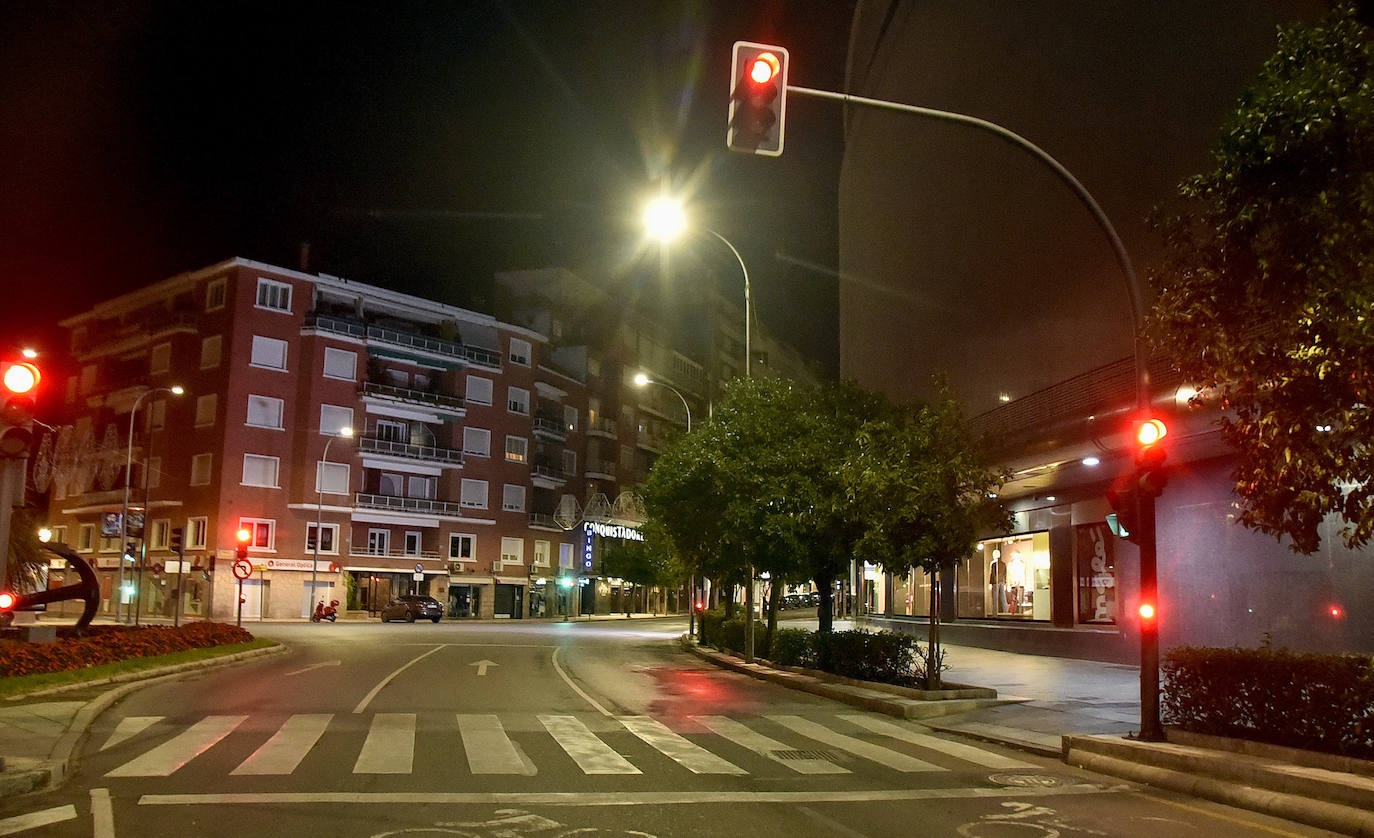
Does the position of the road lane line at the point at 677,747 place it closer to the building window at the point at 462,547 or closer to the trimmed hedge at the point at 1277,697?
the trimmed hedge at the point at 1277,697

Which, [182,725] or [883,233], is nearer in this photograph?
[182,725]

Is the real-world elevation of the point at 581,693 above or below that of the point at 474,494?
below

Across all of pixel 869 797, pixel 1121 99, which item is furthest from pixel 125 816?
pixel 1121 99

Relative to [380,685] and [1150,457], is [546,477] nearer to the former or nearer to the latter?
[380,685]

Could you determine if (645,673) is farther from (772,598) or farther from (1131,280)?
(1131,280)

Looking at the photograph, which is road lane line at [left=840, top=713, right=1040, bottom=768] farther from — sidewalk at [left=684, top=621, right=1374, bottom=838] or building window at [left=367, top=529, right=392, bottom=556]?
building window at [left=367, top=529, right=392, bottom=556]

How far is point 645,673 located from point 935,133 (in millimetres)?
20352

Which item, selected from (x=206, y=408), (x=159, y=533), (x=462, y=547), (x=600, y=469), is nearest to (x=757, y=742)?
(x=206, y=408)

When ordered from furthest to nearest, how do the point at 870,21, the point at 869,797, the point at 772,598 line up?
1. the point at 870,21
2. the point at 772,598
3. the point at 869,797

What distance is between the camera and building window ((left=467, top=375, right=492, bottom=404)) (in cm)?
6812

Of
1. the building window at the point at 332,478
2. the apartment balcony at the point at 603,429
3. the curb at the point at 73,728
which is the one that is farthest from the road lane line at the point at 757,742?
the apartment balcony at the point at 603,429

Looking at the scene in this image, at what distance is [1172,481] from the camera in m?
22.8

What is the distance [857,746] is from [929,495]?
19.5 ft

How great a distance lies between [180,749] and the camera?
1111 cm
